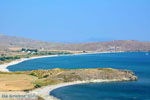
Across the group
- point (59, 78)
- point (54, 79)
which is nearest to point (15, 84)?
point (54, 79)

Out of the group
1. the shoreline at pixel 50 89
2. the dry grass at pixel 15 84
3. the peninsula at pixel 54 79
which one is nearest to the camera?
the shoreline at pixel 50 89

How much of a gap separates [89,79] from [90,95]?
886 inches

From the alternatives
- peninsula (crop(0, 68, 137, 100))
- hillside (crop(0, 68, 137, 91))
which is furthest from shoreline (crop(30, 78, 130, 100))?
hillside (crop(0, 68, 137, 91))

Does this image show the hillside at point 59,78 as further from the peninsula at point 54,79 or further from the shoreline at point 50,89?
the shoreline at point 50,89

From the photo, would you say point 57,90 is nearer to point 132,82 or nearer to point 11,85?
point 11,85

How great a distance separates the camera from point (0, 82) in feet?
291

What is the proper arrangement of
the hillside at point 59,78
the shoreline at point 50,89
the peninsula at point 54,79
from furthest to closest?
the hillside at point 59,78
the peninsula at point 54,79
the shoreline at point 50,89

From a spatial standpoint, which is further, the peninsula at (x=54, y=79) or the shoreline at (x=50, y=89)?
the peninsula at (x=54, y=79)

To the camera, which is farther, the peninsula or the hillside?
the hillside

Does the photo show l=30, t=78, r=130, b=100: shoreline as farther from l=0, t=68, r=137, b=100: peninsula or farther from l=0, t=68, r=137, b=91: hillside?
l=0, t=68, r=137, b=91: hillside

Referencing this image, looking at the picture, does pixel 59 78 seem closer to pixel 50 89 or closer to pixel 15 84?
pixel 50 89

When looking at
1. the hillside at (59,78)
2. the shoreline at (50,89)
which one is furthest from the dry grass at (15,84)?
the shoreline at (50,89)

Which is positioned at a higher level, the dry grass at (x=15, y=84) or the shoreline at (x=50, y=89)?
the dry grass at (x=15, y=84)

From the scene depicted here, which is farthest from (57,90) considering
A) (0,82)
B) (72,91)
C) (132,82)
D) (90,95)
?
(132,82)
